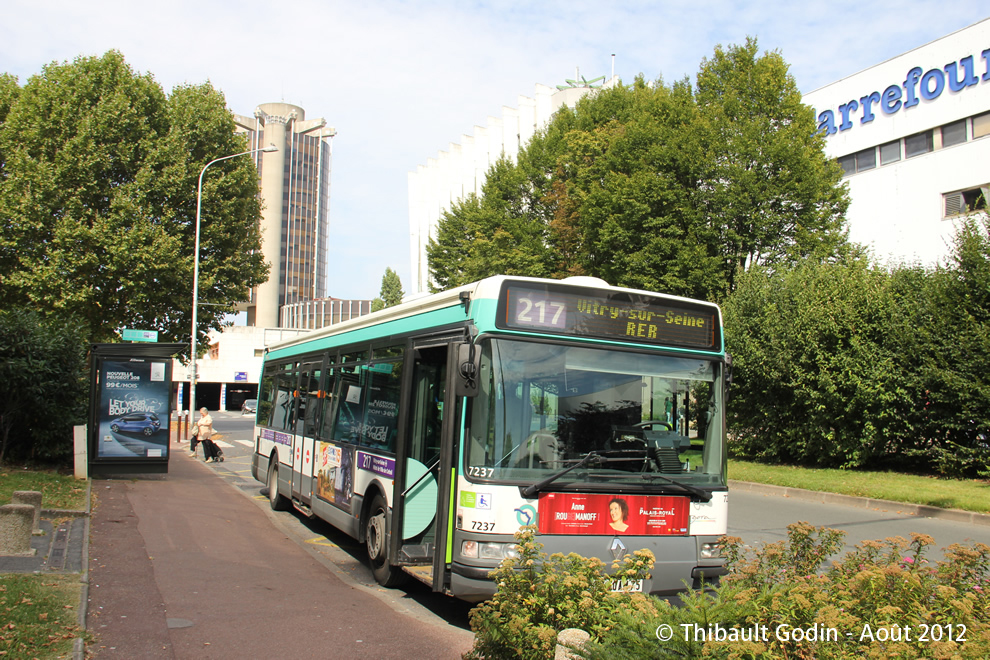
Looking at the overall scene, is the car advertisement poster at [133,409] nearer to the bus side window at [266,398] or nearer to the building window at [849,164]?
the bus side window at [266,398]

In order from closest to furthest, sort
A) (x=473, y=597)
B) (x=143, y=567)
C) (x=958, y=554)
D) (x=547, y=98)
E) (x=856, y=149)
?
1. (x=958, y=554)
2. (x=473, y=597)
3. (x=143, y=567)
4. (x=856, y=149)
5. (x=547, y=98)

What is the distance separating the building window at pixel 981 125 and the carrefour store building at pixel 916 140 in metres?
0.04

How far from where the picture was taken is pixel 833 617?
10.7ft

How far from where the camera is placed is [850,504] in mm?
15125

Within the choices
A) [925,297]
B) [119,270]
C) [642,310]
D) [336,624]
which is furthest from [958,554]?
[119,270]

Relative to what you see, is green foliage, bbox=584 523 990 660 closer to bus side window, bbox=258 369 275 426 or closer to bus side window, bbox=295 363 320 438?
bus side window, bbox=295 363 320 438

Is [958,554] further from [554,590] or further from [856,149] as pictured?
[856,149]

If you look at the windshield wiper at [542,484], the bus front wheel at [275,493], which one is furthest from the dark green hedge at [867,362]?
the windshield wiper at [542,484]

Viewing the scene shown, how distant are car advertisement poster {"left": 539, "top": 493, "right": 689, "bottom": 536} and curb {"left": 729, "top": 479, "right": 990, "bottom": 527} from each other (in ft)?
29.5

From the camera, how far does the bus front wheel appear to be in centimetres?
1354

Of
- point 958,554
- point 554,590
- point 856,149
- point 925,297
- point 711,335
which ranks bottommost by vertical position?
point 554,590

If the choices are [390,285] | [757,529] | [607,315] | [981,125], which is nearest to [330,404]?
[607,315]

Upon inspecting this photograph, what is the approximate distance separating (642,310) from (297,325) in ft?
399

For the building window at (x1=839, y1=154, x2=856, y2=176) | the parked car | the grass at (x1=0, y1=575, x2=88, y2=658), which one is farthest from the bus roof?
the building window at (x1=839, y1=154, x2=856, y2=176)
